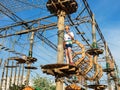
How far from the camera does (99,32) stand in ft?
56.0

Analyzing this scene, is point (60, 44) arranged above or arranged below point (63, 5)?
below

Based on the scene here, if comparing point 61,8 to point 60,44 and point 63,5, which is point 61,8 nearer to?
point 63,5

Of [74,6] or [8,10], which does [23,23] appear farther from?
[74,6]

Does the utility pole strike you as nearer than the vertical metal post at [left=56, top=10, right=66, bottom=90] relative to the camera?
No

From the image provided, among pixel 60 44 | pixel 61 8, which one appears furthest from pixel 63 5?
pixel 60 44

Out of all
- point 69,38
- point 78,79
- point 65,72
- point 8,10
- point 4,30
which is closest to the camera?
point 65,72

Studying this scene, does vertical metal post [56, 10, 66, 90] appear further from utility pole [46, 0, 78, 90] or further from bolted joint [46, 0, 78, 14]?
bolted joint [46, 0, 78, 14]

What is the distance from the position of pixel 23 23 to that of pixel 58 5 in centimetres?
834

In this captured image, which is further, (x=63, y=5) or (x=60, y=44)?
(x=63, y=5)

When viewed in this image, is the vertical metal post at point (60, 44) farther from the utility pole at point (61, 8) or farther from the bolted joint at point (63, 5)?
the bolted joint at point (63, 5)

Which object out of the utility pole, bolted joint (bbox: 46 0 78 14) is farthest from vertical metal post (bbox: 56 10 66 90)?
bolted joint (bbox: 46 0 78 14)

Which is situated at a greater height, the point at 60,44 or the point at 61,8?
the point at 61,8

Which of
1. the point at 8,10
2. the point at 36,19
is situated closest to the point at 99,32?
the point at 36,19

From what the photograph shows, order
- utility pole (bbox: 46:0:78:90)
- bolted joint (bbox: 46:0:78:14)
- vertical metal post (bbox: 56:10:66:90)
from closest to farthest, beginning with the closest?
vertical metal post (bbox: 56:10:66:90), utility pole (bbox: 46:0:78:90), bolted joint (bbox: 46:0:78:14)
